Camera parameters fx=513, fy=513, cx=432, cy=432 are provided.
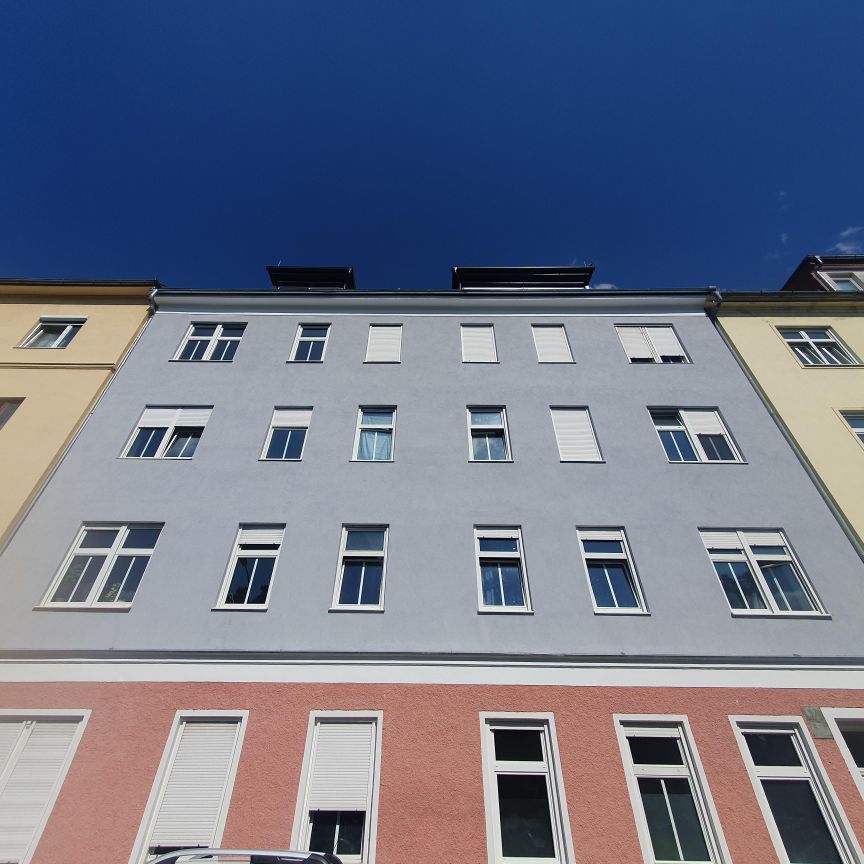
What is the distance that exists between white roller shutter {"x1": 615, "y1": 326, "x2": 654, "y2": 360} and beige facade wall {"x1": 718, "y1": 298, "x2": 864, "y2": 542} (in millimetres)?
2497

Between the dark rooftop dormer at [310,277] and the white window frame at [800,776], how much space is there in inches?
647

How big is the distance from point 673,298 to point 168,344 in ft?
51.1

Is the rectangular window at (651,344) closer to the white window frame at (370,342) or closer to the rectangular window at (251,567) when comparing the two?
the white window frame at (370,342)

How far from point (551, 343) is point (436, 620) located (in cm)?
911

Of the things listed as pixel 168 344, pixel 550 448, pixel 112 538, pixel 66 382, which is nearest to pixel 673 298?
pixel 550 448

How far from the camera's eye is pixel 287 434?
12.9 m

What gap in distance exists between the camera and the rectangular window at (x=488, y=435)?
487 inches

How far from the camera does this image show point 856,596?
32.4ft

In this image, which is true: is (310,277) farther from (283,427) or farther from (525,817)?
(525,817)

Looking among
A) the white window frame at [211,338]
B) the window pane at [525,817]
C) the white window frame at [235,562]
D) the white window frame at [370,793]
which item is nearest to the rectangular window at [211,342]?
the white window frame at [211,338]

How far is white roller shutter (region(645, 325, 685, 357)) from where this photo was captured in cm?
1498

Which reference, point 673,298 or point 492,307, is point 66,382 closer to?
point 492,307

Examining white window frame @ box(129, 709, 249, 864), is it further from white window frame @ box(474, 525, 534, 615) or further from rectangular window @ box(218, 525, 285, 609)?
A: white window frame @ box(474, 525, 534, 615)

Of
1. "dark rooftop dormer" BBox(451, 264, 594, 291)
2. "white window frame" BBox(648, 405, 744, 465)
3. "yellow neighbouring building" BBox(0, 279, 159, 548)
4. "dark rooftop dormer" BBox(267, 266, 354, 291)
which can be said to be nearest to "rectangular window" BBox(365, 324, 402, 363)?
"dark rooftop dormer" BBox(267, 266, 354, 291)
